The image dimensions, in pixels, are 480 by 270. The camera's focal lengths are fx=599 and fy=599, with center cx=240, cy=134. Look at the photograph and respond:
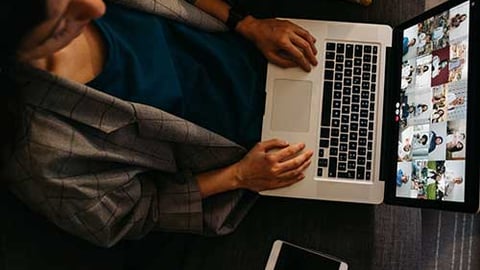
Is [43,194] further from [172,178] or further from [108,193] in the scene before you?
[172,178]

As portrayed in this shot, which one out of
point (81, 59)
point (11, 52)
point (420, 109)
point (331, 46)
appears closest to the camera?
point (11, 52)

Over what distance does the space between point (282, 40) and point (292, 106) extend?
13 centimetres

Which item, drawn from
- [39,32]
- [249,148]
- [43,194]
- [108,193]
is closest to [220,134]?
[249,148]

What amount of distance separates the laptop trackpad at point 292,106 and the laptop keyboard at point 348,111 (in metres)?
0.03

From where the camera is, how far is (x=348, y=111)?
46.3 inches

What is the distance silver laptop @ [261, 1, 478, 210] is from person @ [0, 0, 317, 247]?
3cm

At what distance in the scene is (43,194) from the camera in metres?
0.96

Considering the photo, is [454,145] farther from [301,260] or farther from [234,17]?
[234,17]

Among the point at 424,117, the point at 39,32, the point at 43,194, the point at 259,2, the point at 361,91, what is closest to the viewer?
the point at 39,32

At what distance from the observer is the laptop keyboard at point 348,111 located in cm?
116

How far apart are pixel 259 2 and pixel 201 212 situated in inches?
18.4

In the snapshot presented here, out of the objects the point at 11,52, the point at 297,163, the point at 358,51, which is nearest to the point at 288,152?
the point at 297,163

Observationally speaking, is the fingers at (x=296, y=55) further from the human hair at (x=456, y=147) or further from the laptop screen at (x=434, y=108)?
the human hair at (x=456, y=147)

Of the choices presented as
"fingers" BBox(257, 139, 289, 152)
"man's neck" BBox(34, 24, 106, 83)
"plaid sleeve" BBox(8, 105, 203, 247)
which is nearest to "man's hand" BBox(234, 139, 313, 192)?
"fingers" BBox(257, 139, 289, 152)
